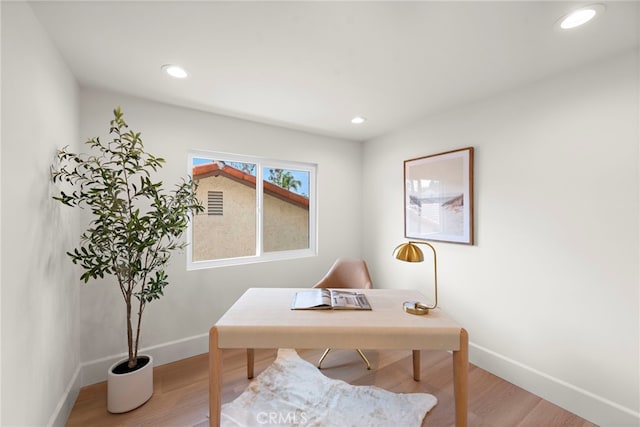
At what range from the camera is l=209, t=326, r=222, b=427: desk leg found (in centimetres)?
135

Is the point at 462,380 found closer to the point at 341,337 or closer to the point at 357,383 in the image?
the point at 341,337

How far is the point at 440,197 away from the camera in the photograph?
2547 mm

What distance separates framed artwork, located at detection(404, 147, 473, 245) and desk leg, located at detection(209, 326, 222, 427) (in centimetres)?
217

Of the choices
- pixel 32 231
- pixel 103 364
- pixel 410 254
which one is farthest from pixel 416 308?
pixel 103 364

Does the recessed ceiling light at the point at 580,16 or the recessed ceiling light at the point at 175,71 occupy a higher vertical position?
the recessed ceiling light at the point at 175,71

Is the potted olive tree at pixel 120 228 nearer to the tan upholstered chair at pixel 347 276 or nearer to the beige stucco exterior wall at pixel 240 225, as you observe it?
the beige stucco exterior wall at pixel 240 225

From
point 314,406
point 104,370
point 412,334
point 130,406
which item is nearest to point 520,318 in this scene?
point 412,334

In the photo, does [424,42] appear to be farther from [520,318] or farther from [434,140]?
[520,318]

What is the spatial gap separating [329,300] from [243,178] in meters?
1.73

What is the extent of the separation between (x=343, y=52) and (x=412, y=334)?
1.68 metres

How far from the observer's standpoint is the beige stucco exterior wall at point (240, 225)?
2590 millimetres

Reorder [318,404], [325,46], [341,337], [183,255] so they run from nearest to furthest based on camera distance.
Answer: [341,337]
[325,46]
[318,404]
[183,255]

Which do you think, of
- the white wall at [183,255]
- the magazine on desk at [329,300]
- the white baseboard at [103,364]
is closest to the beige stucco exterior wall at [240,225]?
the white wall at [183,255]

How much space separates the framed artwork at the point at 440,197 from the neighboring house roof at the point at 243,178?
130 cm
